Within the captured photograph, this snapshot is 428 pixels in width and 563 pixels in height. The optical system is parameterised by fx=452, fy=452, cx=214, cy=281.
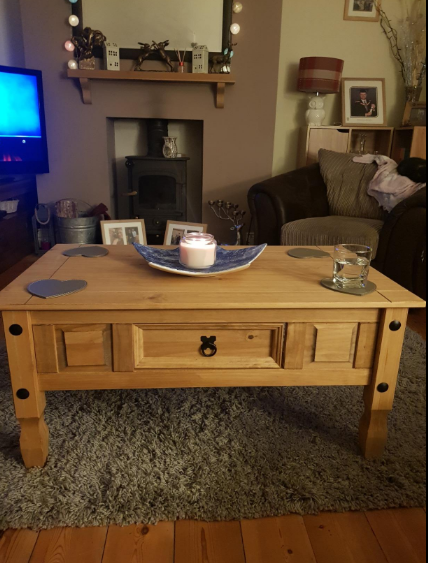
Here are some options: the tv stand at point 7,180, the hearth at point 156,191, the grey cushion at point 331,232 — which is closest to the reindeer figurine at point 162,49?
the hearth at point 156,191

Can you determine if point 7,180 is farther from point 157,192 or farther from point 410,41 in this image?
point 410,41

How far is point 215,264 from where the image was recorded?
53.0 inches

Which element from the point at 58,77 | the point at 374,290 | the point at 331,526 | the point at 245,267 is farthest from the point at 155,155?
the point at 331,526

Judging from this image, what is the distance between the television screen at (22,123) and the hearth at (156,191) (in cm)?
64

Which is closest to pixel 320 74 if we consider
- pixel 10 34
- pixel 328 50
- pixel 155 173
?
pixel 328 50

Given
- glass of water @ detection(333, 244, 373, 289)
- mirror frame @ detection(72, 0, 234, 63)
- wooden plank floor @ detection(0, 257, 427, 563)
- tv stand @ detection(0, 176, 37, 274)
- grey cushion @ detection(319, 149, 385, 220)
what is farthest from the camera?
mirror frame @ detection(72, 0, 234, 63)

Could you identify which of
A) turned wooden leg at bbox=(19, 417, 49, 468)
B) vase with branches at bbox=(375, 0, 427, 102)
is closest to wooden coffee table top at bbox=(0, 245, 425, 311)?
turned wooden leg at bbox=(19, 417, 49, 468)

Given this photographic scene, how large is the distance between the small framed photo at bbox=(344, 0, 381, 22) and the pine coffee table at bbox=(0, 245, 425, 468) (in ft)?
10.3

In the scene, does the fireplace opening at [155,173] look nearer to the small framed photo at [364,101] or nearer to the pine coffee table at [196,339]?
the small framed photo at [364,101]

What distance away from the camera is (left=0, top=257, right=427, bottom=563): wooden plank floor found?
3.17ft

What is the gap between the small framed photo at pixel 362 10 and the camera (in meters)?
3.48

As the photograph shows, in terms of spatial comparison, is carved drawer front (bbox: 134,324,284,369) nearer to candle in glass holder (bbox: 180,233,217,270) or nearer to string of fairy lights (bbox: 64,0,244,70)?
candle in glass holder (bbox: 180,233,217,270)

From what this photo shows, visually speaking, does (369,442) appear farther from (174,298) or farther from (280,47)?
(280,47)

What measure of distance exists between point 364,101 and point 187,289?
120 inches
